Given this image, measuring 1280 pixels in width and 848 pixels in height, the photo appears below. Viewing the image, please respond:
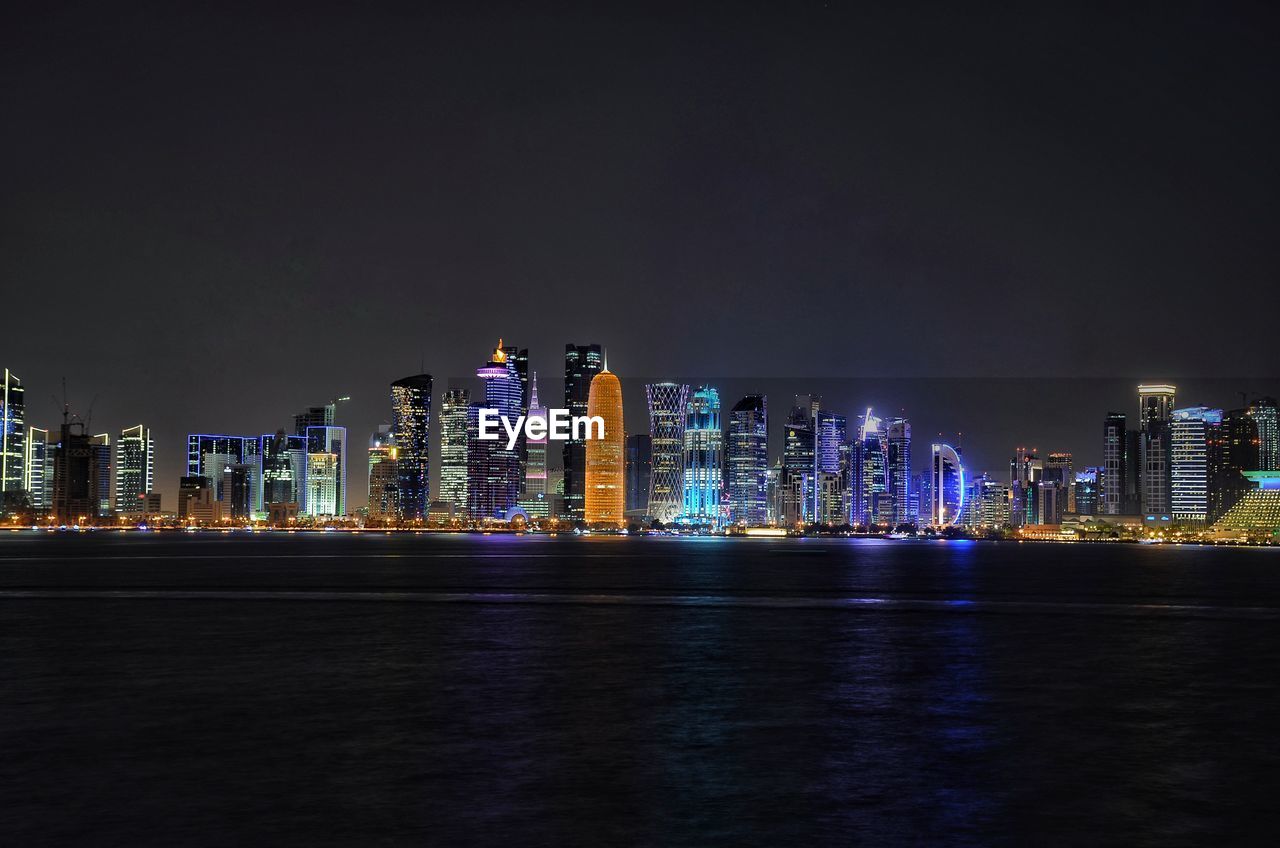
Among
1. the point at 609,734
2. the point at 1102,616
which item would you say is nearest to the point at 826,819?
the point at 609,734

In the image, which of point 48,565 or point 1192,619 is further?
point 48,565

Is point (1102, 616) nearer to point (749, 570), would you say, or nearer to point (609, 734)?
point (609, 734)

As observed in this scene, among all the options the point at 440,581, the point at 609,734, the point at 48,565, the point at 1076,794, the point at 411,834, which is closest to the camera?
the point at 411,834

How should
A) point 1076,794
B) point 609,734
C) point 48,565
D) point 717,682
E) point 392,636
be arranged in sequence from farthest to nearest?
point 48,565
point 392,636
point 717,682
point 609,734
point 1076,794

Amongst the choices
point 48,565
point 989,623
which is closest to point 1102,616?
point 989,623

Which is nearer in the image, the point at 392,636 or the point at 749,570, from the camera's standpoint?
the point at 392,636

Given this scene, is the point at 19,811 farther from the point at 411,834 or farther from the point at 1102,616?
the point at 1102,616
